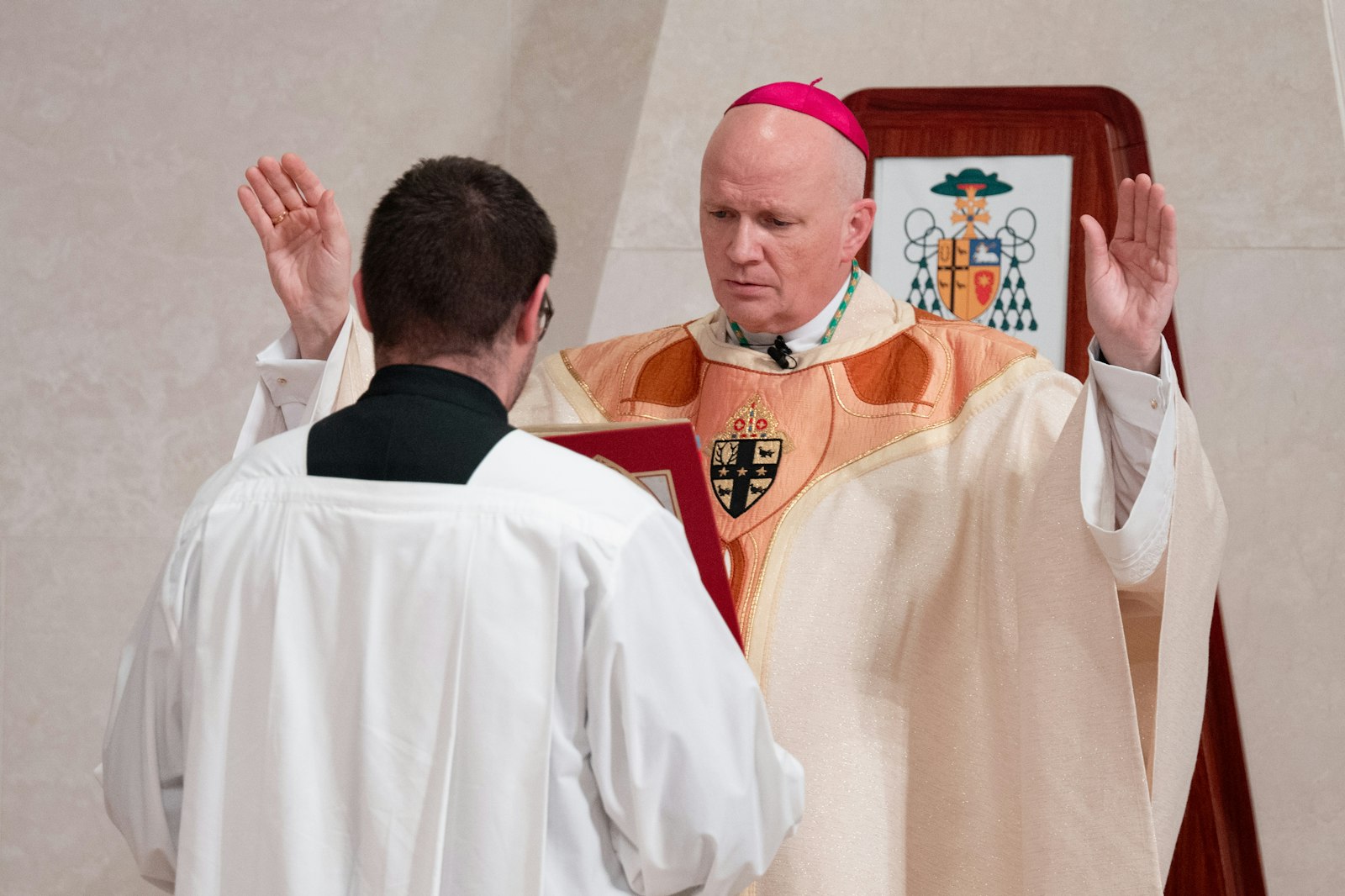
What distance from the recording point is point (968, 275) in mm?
4047

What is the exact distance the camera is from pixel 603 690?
1.74m

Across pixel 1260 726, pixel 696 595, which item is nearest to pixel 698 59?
pixel 1260 726

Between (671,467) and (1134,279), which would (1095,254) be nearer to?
(1134,279)

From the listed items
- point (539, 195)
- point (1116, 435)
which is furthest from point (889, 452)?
point (539, 195)

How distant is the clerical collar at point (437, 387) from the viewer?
1781 mm

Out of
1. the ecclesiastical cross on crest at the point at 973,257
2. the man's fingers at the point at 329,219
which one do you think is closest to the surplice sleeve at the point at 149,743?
the man's fingers at the point at 329,219

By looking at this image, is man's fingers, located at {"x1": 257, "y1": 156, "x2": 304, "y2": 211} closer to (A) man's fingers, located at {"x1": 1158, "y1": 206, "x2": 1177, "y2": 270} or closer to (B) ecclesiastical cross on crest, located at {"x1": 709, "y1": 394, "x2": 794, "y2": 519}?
(B) ecclesiastical cross on crest, located at {"x1": 709, "y1": 394, "x2": 794, "y2": 519}

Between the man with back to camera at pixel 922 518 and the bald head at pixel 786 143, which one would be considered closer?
the man with back to camera at pixel 922 518

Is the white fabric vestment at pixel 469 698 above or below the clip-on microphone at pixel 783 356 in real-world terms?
below

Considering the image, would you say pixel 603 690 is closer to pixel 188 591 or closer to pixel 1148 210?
pixel 188 591

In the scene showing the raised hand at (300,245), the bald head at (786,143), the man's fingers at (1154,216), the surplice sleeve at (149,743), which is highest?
the bald head at (786,143)

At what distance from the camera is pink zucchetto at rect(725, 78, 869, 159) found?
3.07 meters

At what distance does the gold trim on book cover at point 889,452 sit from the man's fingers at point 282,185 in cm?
118

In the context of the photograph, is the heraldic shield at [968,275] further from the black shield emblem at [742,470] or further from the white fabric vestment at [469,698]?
the white fabric vestment at [469,698]
